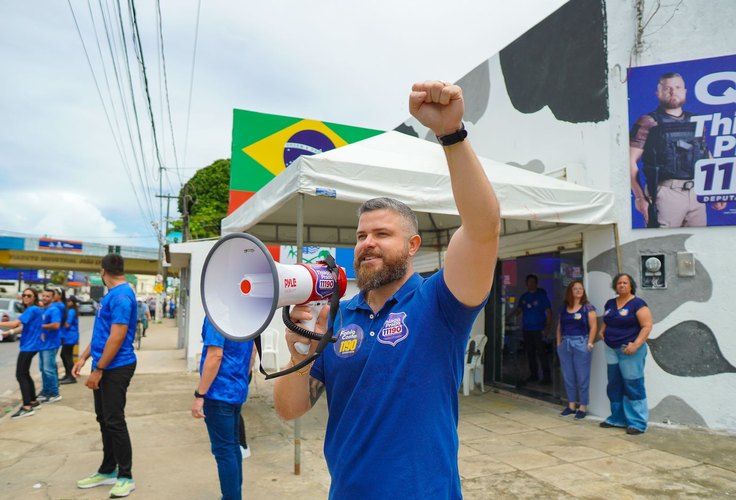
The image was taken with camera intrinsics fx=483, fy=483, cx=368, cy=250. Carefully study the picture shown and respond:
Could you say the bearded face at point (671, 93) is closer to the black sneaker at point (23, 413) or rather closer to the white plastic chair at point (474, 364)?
the white plastic chair at point (474, 364)

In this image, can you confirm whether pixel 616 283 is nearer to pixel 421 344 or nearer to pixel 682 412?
pixel 682 412

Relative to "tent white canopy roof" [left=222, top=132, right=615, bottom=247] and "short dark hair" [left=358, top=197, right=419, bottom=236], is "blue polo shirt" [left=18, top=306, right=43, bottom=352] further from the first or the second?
"short dark hair" [left=358, top=197, right=419, bottom=236]

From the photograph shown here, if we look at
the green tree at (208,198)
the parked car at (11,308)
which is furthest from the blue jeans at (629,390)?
the green tree at (208,198)

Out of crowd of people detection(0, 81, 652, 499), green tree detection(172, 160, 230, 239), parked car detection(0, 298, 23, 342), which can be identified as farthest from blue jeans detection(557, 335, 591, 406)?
green tree detection(172, 160, 230, 239)

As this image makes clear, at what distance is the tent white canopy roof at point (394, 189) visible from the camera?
4.27 meters

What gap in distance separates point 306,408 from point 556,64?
6554 millimetres

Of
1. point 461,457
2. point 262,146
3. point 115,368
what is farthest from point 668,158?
point 262,146

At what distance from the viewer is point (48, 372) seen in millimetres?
6902

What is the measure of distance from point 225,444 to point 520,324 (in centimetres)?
565

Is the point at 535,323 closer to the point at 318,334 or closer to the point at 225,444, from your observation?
the point at 225,444

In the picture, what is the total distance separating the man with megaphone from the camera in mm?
1288

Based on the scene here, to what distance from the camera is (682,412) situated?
5.38 meters

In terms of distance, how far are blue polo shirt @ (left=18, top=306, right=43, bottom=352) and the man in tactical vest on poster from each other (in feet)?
26.0

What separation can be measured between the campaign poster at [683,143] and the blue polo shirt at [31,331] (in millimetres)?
7843
